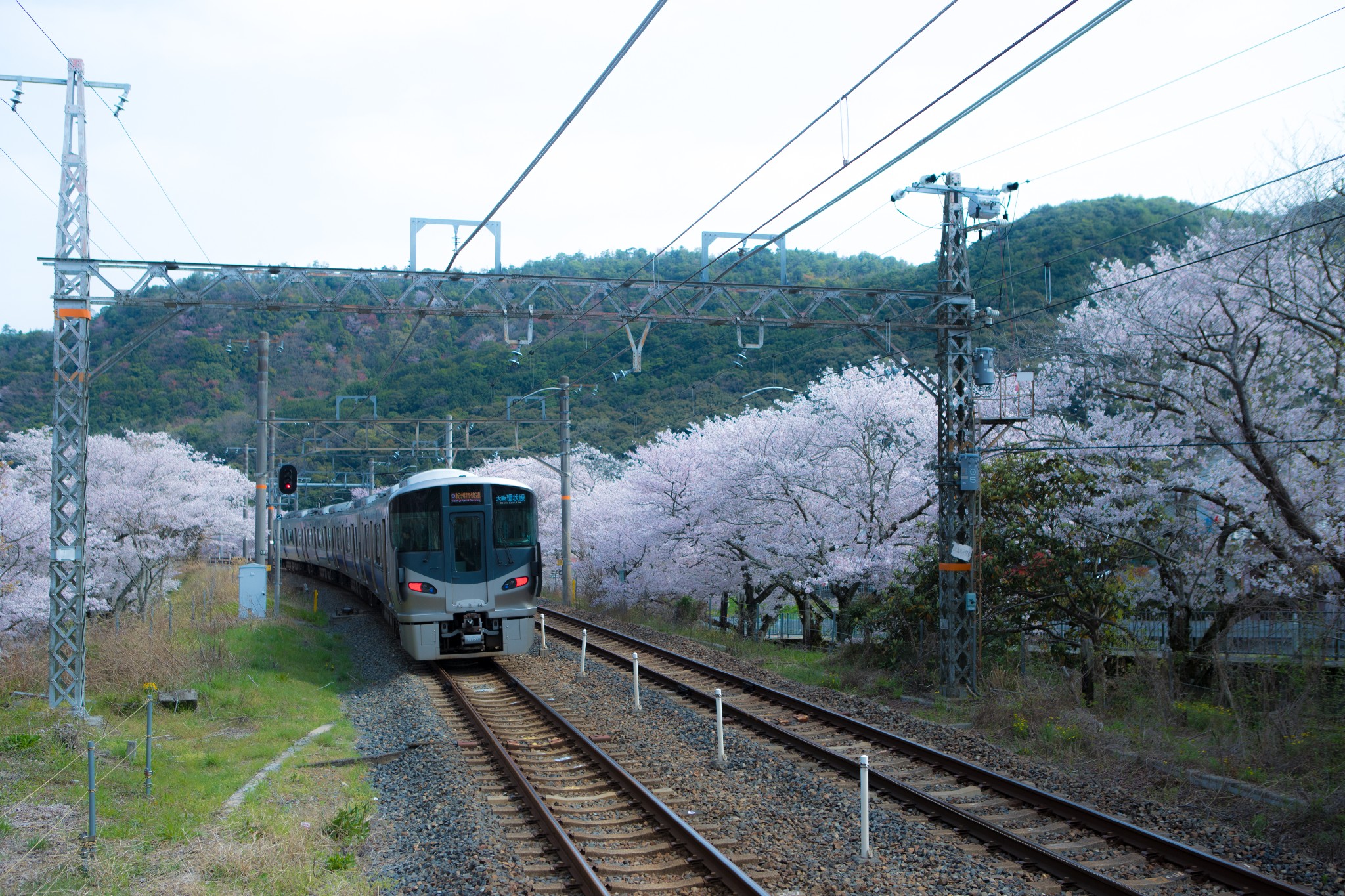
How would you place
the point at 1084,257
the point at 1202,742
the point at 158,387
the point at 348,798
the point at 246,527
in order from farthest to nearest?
1. the point at 158,387
2. the point at 246,527
3. the point at 1084,257
4. the point at 1202,742
5. the point at 348,798

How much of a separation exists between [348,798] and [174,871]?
2208mm

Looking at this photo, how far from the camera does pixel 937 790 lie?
26.9 feet

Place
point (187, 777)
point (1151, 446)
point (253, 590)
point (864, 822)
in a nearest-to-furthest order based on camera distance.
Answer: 1. point (864, 822)
2. point (187, 777)
3. point (1151, 446)
4. point (253, 590)

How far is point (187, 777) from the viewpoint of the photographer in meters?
8.26

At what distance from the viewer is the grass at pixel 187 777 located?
5816 millimetres

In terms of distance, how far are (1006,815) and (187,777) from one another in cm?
706

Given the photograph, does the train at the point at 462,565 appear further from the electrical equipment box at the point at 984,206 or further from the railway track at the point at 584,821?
the electrical equipment box at the point at 984,206

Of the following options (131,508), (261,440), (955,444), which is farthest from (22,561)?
(955,444)

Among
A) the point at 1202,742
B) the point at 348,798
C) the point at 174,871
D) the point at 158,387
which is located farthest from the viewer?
the point at 158,387

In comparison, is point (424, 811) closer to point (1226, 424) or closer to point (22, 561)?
point (1226, 424)

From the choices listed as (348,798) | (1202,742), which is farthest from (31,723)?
(1202,742)

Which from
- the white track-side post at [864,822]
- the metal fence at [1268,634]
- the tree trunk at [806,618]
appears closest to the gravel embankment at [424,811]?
the white track-side post at [864,822]

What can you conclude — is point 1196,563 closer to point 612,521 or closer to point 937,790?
point 937,790

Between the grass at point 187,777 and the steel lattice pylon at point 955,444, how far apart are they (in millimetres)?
8270
